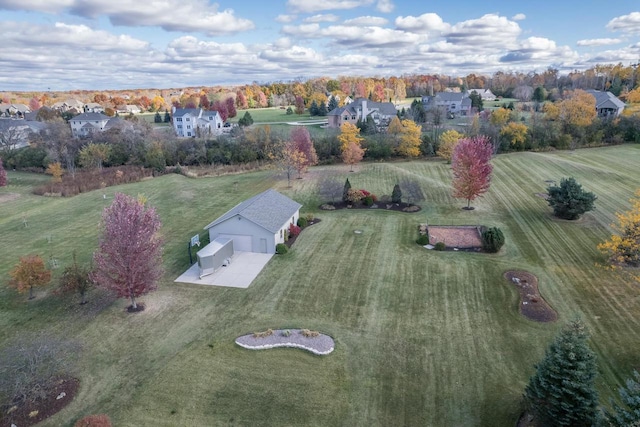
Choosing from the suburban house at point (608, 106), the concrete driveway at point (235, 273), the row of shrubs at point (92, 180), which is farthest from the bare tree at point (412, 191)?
the suburban house at point (608, 106)

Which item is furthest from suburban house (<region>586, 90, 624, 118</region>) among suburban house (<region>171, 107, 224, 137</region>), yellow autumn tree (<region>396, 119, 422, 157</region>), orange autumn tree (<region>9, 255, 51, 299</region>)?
orange autumn tree (<region>9, 255, 51, 299</region>)

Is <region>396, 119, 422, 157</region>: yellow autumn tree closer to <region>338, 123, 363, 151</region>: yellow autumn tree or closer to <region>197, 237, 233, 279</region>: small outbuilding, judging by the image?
<region>338, 123, 363, 151</region>: yellow autumn tree

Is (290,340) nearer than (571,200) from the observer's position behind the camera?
Yes

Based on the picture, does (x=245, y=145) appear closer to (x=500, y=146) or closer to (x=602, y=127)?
(x=500, y=146)

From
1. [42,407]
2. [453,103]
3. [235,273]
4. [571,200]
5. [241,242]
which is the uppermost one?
[453,103]

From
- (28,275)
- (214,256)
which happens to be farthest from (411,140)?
(28,275)

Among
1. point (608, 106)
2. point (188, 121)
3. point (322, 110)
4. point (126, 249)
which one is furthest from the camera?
point (322, 110)

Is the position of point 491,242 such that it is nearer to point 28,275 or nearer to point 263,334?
point 263,334
